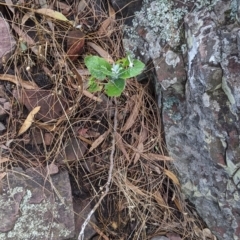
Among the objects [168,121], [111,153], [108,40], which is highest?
[108,40]

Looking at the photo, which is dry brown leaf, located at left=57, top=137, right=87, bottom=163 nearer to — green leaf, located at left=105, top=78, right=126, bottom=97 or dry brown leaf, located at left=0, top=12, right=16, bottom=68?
green leaf, located at left=105, top=78, right=126, bottom=97

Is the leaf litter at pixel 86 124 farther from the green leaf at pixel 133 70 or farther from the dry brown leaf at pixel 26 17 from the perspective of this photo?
the green leaf at pixel 133 70

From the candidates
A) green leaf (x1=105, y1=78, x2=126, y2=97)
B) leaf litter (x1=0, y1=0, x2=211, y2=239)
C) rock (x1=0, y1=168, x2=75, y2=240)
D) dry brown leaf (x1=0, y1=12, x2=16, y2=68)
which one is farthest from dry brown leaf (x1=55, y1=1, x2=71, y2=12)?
rock (x1=0, y1=168, x2=75, y2=240)

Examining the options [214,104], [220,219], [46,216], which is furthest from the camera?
[220,219]

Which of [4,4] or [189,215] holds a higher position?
[4,4]

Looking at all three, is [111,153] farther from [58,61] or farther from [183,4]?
[183,4]

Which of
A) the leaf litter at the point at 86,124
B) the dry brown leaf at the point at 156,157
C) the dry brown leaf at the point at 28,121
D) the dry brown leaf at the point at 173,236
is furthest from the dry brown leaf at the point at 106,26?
the dry brown leaf at the point at 173,236

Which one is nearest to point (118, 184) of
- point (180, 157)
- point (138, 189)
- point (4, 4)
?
point (138, 189)
